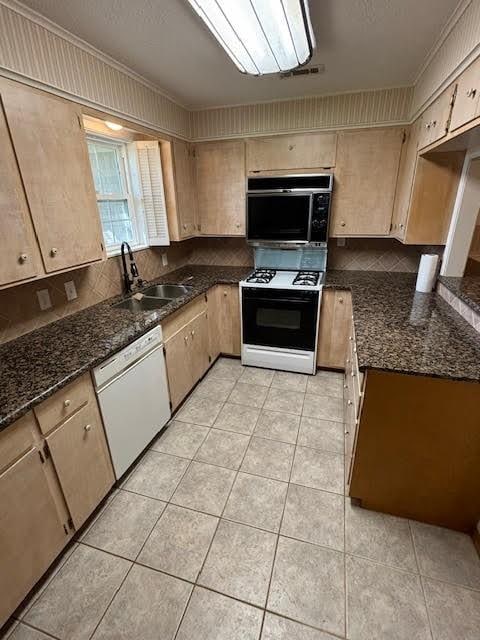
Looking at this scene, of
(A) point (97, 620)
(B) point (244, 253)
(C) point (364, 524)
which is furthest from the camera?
(B) point (244, 253)

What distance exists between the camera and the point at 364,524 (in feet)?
5.20

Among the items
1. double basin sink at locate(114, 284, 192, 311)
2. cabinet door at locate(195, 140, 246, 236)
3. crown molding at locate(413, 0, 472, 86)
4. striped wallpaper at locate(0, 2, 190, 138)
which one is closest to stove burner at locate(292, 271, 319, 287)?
cabinet door at locate(195, 140, 246, 236)

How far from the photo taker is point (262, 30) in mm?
1437

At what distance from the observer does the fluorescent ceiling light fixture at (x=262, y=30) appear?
1.28 m

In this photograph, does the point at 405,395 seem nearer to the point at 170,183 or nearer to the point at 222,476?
the point at 222,476

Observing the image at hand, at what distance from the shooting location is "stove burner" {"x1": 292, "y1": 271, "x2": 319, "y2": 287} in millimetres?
2703

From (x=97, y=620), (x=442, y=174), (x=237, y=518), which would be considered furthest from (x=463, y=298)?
(x=97, y=620)

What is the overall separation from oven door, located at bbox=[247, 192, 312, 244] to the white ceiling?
81 centimetres

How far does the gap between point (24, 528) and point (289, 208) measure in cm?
270

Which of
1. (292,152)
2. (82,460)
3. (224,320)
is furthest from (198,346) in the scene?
(292,152)

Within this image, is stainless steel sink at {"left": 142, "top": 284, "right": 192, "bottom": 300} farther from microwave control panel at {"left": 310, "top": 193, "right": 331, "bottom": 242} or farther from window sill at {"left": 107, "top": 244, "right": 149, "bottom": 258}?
microwave control panel at {"left": 310, "top": 193, "right": 331, "bottom": 242}

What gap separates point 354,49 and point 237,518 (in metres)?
2.81

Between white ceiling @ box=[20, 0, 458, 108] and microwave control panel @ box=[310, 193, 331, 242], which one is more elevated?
white ceiling @ box=[20, 0, 458, 108]

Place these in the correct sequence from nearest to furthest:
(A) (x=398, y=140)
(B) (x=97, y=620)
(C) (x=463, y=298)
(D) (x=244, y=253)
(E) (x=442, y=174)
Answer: (B) (x=97, y=620), (C) (x=463, y=298), (E) (x=442, y=174), (A) (x=398, y=140), (D) (x=244, y=253)
